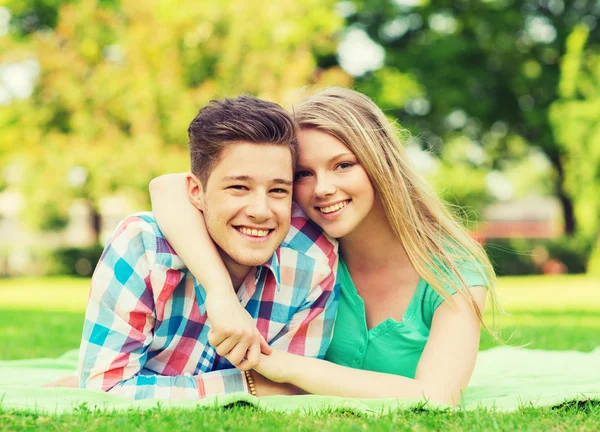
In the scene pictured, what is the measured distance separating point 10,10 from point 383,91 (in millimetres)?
13673

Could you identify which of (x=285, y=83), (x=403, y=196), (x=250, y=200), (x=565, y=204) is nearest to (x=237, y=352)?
(x=250, y=200)

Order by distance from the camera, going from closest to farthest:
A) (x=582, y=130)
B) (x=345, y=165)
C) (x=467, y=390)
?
(x=345, y=165) → (x=467, y=390) → (x=582, y=130)

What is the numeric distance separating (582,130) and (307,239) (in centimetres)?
1805

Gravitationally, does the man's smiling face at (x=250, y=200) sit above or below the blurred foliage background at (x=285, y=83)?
below

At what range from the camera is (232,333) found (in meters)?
2.77

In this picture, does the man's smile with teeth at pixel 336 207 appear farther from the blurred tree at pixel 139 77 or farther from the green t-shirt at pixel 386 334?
the blurred tree at pixel 139 77

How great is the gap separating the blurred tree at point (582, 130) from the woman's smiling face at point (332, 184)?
1723 centimetres

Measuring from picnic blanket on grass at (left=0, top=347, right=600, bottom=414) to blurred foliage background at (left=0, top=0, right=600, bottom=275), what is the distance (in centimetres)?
1187

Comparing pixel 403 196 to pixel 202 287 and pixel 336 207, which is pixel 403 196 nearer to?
pixel 336 207

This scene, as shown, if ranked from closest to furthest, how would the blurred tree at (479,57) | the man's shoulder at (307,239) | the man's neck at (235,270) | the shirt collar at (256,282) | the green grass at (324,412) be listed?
1. the green grass at (324,412)
2. the shirt collar at (256,282)
3. the man's neck at (235,270)
4. the man's shoulder at (307,239)
5. the blurred tree at (479,57)

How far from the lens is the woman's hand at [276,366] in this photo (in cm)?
294

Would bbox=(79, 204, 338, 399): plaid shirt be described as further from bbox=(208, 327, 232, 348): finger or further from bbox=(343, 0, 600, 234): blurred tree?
bbox=(343, 0, 600, 234): blurred tree

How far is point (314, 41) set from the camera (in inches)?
781

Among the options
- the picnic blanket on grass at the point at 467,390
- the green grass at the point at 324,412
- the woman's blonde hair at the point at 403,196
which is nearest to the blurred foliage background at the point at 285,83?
the green grass at the point at 324,412
